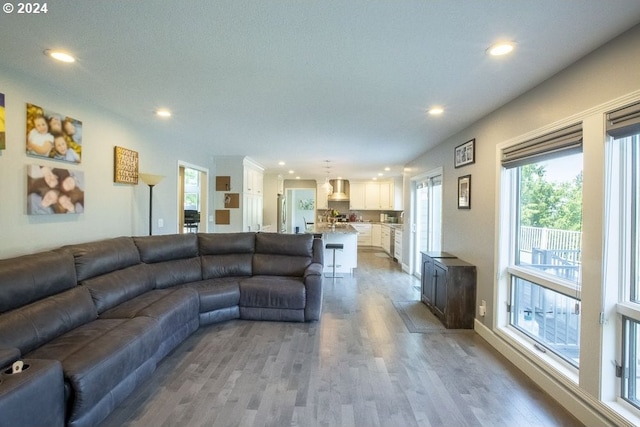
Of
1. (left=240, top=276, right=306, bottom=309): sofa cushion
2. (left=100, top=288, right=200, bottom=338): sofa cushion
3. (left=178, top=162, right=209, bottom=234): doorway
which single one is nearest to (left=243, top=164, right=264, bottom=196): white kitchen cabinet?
(left=178, top=162, right=209, bottom=234): doorway

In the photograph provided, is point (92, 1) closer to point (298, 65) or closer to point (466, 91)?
point (298, 65)

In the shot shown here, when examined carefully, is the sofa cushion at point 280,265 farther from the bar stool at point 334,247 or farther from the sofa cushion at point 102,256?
the bar stool at point 334,247

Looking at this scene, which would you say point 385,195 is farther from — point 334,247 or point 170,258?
point 170,258

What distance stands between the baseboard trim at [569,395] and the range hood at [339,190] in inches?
312

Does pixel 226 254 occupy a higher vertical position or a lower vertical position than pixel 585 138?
lower

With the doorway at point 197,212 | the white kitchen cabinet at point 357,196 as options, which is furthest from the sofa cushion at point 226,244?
the white kitchen cabinet at point 357,196

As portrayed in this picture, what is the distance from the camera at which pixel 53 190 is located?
2762 mm

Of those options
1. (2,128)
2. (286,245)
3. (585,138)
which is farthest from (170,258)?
(585,138)

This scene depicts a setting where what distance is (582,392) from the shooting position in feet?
6.84

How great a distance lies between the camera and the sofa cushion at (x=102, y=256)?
8.80ft

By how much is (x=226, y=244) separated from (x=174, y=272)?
81cm

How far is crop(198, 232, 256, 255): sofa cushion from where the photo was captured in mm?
4359

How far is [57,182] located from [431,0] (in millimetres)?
3282

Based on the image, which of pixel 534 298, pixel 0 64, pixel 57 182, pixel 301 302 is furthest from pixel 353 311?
pixel 0 64
